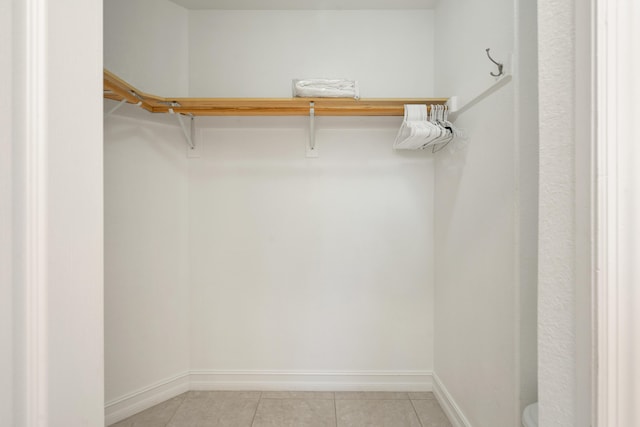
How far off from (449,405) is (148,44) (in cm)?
313

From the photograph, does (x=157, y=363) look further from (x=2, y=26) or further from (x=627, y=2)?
(x=627, y=2)

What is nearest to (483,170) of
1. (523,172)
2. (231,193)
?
(523,172)

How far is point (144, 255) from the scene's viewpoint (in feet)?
6.86

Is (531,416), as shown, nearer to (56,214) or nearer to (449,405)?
(449,405)

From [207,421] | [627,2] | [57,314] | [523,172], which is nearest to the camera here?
[627,2]

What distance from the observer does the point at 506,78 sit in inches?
53.6

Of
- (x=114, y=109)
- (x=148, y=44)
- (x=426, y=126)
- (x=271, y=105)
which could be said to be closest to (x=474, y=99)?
(x=426, y=126)

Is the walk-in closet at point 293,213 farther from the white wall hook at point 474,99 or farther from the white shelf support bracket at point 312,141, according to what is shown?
the white wall hook at point 474,99

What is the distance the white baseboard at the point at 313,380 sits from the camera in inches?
89.0

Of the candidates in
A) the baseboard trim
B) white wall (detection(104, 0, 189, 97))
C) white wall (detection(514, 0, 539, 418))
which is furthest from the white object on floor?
white wall (detection(104, 0, 189, 97))

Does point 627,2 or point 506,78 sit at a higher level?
point 506,78

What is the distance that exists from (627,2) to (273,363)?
8.10ft

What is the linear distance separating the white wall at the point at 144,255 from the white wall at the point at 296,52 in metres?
0.55

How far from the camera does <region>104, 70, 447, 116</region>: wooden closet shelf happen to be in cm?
192
